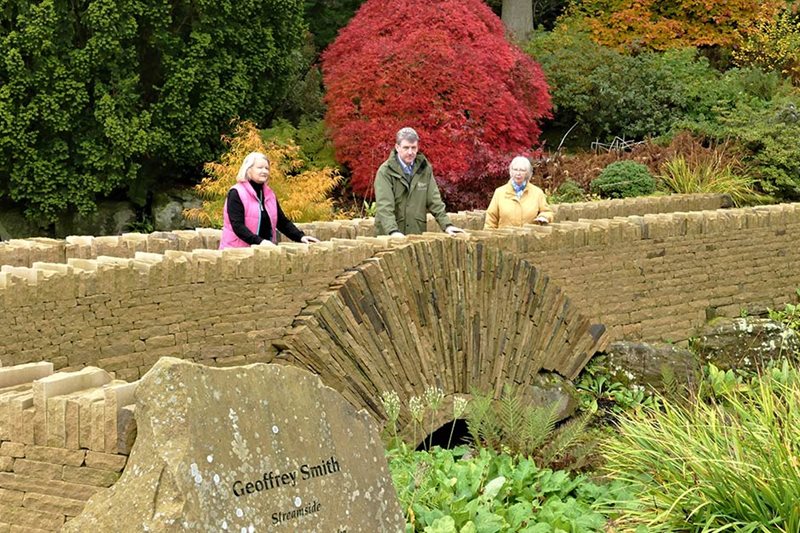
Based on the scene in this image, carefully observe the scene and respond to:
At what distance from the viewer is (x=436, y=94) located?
18.0 meters

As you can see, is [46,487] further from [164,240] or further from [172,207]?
[172,207]

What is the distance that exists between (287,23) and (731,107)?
8.21 metres

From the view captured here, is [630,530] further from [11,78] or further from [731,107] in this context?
[731,107]

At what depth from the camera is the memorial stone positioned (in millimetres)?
4258

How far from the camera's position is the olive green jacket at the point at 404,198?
1006cm

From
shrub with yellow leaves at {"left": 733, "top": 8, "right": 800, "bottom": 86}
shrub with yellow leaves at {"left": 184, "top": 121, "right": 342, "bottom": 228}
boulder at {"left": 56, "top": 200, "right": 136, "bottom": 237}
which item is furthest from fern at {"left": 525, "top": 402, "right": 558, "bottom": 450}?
shrub with yellow leaves at {"left": 733, "top": 8, "right": 800, "bottom": 86}

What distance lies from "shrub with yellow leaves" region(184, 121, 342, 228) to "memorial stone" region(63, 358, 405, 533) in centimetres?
1103

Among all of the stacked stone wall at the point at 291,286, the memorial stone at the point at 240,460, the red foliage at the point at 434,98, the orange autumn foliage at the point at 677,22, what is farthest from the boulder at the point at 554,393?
the orange autumn foliage at the point at 677,22

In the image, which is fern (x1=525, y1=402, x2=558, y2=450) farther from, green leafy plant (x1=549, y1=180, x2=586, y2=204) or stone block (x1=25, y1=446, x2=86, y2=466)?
green leafy plant (x1=549, y1=180, x2=586, y2=204)

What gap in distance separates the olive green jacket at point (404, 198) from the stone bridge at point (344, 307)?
43cm

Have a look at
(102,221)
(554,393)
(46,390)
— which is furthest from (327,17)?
(46,390)

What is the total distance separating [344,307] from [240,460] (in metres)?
4.75

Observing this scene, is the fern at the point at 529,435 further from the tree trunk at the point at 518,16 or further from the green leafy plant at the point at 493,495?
the tree trunk at the point at 518,16

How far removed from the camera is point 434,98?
59.0 feet
